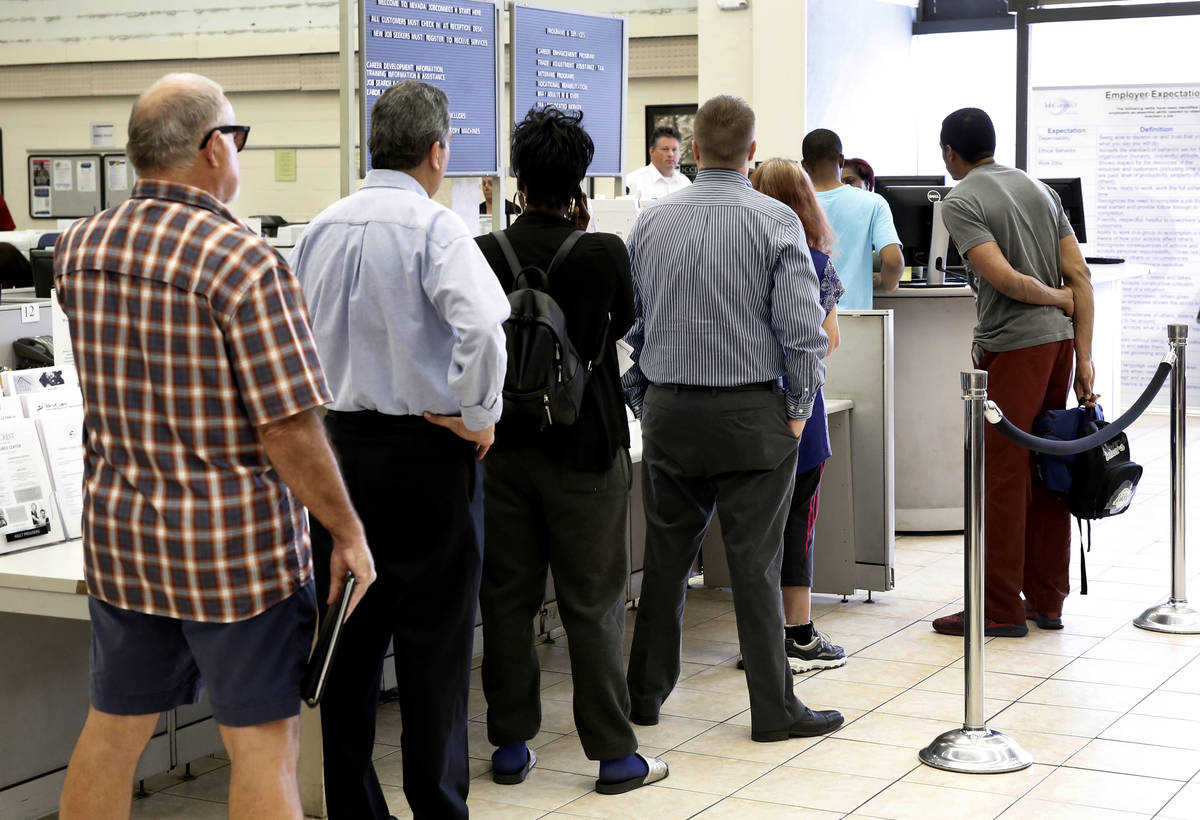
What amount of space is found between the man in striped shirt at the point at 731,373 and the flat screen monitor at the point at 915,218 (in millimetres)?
3437

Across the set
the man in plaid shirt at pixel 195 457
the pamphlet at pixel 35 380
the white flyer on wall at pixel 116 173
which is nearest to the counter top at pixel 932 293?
the pamphlet at pixel 35 380

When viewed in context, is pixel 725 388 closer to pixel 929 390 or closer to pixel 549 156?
pixel 549 156

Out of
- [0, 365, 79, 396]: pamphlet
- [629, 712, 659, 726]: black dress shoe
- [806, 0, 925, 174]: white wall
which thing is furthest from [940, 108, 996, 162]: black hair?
[806, 0, 925, 174]: white wall

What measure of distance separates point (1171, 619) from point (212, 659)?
11.6ft

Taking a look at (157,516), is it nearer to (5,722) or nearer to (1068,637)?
(5,722)

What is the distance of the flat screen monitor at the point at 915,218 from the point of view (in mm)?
6836

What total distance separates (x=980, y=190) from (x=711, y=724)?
186 cm

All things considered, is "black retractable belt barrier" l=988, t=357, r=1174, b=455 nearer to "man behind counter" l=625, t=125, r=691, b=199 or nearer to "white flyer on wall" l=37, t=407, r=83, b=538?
"white flyer on wall" l=37, t=407, r=83, b=538

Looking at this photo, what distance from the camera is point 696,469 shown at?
352 centimetres

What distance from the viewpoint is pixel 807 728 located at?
368 centimetres

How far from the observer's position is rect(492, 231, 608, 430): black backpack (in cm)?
296

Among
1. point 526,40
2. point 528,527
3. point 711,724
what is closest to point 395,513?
point 528,527

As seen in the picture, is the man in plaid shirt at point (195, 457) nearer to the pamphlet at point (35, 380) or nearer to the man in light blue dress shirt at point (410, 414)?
the man in light blue dress shirt at point (410, 414)

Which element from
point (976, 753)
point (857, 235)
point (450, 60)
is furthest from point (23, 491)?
point (857, 235)
